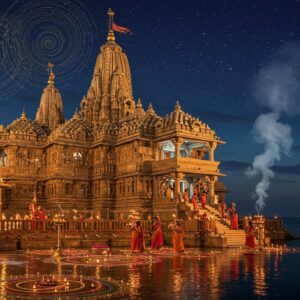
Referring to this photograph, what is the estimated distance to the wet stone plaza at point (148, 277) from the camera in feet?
45.3

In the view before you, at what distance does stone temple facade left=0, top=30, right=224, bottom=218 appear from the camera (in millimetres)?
44375

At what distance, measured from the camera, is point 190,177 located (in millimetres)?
47062

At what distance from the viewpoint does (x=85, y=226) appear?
3419 cm

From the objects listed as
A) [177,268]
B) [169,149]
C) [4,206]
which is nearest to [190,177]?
[169,149]

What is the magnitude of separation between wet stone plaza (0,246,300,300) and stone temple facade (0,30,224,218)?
58.4 ft

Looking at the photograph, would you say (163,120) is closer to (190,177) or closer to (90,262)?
(190,177)

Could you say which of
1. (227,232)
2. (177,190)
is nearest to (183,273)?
(227,232)

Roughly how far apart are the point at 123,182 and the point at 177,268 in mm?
28719

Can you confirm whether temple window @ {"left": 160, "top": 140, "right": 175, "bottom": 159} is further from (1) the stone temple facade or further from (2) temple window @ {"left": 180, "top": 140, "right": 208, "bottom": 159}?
(2) temple window @ {"left": 180, "top": 140, "right": 208, "bottom": 159}

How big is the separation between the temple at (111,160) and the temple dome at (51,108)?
258 centimetres

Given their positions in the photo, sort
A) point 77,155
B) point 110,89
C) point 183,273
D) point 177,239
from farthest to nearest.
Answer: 1. point 110,89
2. point 77,155
3. point 177,239
4. point 183,273

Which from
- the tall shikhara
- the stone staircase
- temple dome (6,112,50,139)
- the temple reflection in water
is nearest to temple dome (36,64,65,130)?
the tall shikhara

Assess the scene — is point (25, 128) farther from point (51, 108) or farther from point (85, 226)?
point (85, 226)

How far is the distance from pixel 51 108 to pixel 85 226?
30.7 meters
